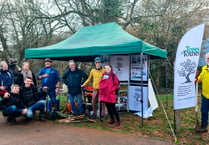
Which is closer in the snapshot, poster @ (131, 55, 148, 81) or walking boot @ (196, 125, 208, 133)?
walking boot @ (196, 125, 208, 133)

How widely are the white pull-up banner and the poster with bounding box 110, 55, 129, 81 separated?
2.41 meters

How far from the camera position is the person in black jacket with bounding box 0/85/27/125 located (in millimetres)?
5184

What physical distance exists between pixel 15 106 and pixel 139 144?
3.09 m

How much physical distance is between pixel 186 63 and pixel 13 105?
4184 millimetres

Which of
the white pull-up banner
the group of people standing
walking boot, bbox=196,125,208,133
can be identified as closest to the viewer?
the white pull-up banner

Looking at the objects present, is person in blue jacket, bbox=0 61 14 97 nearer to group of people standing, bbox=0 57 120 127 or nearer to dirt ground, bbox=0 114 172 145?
group of people standing, bbox=0 57 120 127

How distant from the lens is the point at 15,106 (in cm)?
523

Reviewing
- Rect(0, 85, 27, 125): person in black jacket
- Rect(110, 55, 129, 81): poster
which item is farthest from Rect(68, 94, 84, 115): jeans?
Rect(110, 55, 129, 81): poster

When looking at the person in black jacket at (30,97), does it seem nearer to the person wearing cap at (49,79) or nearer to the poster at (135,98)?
the person wearing cap at (49,79)

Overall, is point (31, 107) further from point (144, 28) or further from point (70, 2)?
point (70, 2)

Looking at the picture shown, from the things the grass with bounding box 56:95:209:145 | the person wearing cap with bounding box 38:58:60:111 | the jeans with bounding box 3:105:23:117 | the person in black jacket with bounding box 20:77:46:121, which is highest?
the person wearing cap with bounding box 38:58:60:111

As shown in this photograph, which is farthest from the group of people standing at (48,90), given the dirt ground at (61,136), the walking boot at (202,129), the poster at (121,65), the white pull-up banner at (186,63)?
the walking boot at (202,129)

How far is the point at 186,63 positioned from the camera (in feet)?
15.7

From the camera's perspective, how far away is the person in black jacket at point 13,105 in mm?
5184
